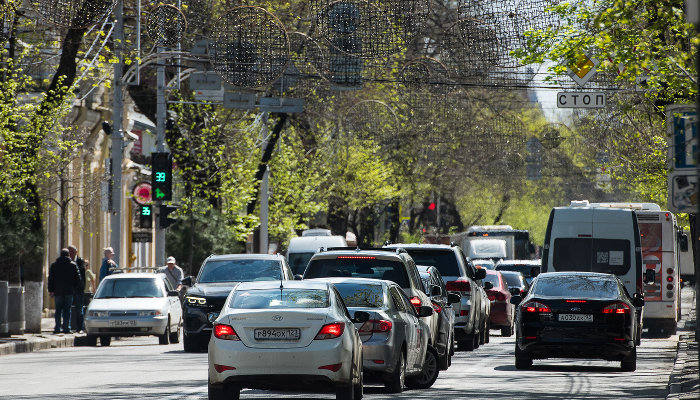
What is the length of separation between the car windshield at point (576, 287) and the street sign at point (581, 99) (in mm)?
6648

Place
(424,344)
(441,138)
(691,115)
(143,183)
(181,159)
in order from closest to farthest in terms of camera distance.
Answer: (691,115)
(424,344)
(143,183)
(181,159)
(441,138)

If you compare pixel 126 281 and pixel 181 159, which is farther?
pixel 181 159

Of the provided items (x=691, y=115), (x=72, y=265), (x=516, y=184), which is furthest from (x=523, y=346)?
(x=516, y=184)

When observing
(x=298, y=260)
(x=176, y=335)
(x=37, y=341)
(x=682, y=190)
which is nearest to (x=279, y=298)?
(x=682, y=190)

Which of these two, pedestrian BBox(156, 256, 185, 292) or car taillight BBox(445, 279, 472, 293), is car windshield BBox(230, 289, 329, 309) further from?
pedestrian BBox(156, 256, 185, 292)

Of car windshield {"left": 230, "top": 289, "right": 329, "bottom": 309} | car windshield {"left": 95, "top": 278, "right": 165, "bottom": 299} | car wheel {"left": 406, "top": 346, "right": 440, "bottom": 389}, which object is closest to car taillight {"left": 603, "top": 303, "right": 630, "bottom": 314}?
car wheel {"left": 406, "top": 346, "right": 440, "bottom": 389}

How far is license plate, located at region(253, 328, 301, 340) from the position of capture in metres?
14.8

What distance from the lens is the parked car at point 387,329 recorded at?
54.8 feet

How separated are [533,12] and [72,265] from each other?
14623 mm

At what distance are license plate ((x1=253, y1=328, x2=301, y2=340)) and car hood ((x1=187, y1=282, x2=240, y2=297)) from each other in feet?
37.9

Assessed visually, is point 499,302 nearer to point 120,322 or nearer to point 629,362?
point 120,322

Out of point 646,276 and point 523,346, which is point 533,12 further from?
point 646,276

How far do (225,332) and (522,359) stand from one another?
A: 8.46 meters

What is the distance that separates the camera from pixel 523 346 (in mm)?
21891
